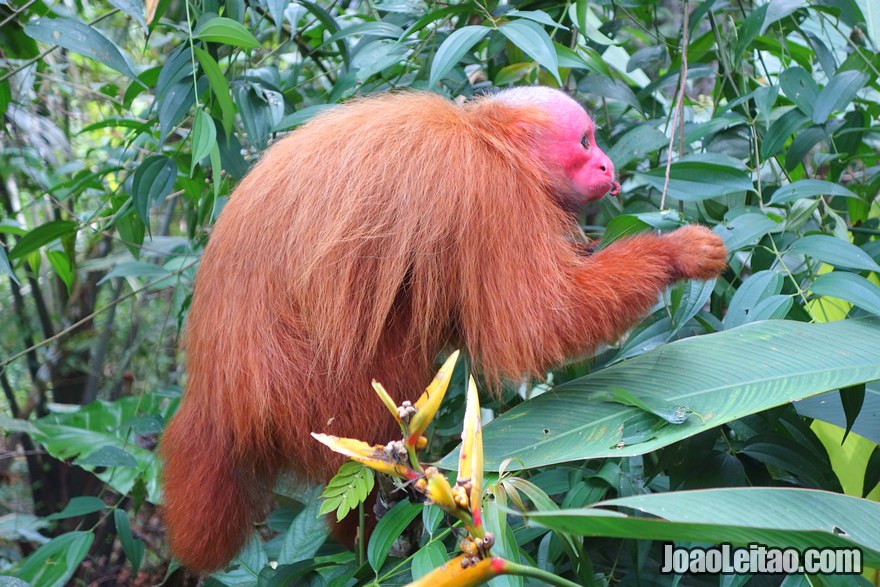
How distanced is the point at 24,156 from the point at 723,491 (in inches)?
142

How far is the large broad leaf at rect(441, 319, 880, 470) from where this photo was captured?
5.76 feet

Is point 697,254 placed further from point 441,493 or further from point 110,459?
point 110,459

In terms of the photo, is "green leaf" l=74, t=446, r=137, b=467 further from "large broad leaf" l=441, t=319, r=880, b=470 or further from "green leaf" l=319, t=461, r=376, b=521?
"large broad leaf" l=441, t=319, r=880, b=470

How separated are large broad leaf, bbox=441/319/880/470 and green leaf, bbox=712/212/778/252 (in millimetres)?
306

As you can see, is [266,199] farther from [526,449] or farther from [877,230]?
[877,230]

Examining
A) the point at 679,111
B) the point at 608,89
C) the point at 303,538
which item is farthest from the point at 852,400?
the point at 303,538

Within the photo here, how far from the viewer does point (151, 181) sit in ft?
8.81

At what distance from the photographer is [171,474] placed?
2547 millimetres

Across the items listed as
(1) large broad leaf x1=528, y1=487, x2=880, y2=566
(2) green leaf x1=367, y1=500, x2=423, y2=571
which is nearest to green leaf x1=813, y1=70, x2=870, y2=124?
(1) large broad leaf x1=528, y1=487, x2=880, y2=566

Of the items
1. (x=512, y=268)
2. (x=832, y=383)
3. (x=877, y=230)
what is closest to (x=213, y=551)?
(x=512, y=268)

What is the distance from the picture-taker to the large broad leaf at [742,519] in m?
1.13

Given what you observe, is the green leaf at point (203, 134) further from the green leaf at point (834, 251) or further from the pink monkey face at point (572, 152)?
the green leaf at point (834, 251)

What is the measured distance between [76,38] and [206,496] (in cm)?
145

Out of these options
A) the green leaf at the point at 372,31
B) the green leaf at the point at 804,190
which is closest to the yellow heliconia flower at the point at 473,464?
the green leaf at the point at 804,190
